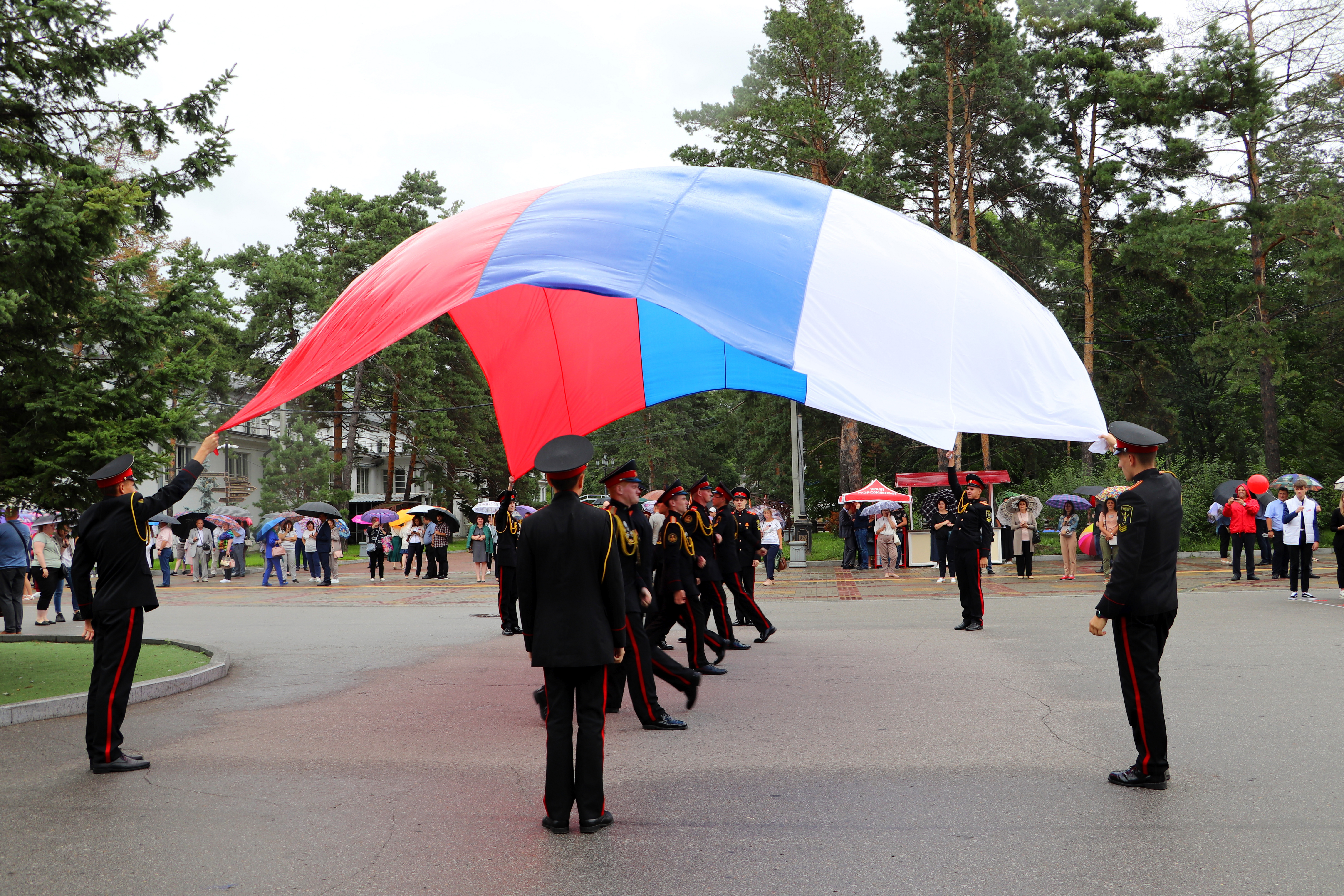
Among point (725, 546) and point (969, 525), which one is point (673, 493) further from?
point (969, 525)

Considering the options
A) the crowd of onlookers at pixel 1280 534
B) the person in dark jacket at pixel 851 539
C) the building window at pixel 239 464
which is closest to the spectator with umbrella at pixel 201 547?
the person in dark jacket at pixel 851 539

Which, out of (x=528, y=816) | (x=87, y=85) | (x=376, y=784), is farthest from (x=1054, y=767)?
(x=87, y=85)

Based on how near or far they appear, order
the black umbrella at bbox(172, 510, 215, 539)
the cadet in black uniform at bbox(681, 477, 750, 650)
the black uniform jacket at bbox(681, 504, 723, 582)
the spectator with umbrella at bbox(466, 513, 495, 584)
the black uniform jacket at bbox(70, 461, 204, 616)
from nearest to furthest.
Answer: the black uniform jacket at bbox(70, 461, 204, 616) < the black uniform jacket at bbox(681, 504, 723, 582) < the cadet in black uniform at bbox(681, 477, 750, 650) < the black umbrella at bbox(172, 510, 215, 539) < the spectator with umbrella at bbox(466, 513, 495, 584)

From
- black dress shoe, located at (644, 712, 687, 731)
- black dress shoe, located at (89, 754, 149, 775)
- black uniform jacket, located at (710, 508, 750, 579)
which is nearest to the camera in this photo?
black dress shoe, located at (89, 754, 149, 775)

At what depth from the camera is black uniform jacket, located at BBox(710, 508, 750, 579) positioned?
37.7 feet

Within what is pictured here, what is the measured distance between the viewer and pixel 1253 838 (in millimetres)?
4645

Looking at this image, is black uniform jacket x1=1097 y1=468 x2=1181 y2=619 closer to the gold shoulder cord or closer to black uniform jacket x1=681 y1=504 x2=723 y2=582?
black uniform jacket x1=681 y1=504 x2=723 y2=582

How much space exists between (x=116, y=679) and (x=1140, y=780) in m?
6.10

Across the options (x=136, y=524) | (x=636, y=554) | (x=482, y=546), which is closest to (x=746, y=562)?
(x=636, y=554)

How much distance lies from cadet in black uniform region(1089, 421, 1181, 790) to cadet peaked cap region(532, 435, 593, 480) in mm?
2907

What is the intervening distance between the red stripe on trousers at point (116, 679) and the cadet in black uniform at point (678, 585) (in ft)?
13.5

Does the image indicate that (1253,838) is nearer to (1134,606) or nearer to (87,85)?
(1134,606)

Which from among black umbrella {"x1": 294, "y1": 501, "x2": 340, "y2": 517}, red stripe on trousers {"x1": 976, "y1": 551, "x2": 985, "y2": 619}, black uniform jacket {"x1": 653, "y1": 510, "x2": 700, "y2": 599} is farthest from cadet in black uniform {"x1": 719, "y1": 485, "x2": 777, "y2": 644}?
black umbrella {"x1": 294, "y1": 501, "x2": 340, "y2": 517}

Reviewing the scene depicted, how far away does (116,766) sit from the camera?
247 inches
